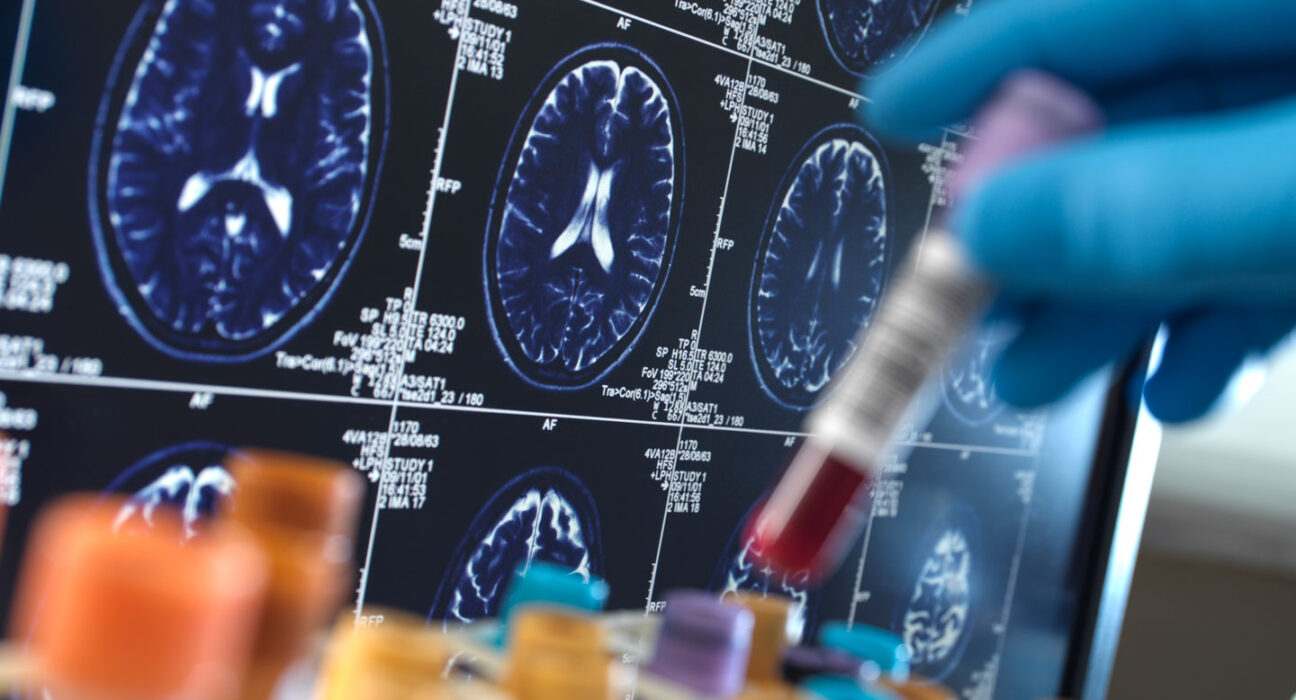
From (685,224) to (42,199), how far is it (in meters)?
0.59

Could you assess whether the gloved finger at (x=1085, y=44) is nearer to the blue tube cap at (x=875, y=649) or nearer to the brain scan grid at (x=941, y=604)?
the blue tube cap at (x=875, y=649)

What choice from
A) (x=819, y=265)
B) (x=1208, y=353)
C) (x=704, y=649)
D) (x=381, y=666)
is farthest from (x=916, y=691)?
(x=819, y=265)

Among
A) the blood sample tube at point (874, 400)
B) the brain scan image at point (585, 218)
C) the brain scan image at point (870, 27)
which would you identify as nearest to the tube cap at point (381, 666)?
the blood sample tube at point (874, 400)

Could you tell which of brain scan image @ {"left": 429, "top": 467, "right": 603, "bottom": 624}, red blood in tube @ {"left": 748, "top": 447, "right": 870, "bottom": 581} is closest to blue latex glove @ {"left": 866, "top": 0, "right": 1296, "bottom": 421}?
red blood in tube @ {"left": 748, "top": 447, "right": 870, "bottom": 581}

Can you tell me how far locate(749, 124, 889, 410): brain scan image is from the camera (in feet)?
4.15

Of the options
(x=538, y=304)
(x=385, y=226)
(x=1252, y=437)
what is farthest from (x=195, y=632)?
(x=1252, y=437)

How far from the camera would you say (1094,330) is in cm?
76

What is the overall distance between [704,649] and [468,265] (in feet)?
1.33

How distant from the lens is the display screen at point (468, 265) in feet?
2.52

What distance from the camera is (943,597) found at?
63.6 inches

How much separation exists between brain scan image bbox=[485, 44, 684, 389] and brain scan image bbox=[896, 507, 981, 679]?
646 millimetres

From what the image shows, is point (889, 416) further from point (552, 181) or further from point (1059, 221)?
point (552, 181)

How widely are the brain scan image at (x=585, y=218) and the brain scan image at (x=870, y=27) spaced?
0.28 metres

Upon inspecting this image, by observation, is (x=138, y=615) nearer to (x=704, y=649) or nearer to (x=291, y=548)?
(x=291, y=548)
